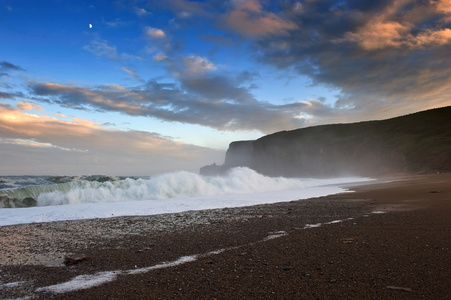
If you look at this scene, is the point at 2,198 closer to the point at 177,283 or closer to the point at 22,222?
the point at 22,222

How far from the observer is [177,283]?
157 inches

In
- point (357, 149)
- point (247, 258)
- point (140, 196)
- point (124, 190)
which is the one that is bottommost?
point (247, 258)

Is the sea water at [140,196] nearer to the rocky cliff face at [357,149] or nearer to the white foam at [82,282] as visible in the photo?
the white foam at [82,282]

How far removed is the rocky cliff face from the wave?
41383 mm

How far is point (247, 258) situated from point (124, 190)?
52.4ft

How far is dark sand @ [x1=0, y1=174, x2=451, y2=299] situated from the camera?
3.69 meters

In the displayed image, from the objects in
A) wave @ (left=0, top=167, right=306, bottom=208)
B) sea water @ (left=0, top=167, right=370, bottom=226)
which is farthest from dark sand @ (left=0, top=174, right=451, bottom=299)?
wave @ (left=0, top=167, right=306, bottom=208)

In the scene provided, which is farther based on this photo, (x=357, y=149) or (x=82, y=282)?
(x=357, y=149)

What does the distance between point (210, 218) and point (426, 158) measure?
190 feet

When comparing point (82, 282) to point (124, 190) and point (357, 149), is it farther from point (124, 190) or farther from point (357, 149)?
point (357, 149)

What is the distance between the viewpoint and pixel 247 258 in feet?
16.6

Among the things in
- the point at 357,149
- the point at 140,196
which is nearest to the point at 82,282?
the point at 140,196

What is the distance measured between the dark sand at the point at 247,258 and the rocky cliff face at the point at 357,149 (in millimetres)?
51596

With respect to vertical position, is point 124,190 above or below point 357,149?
below
